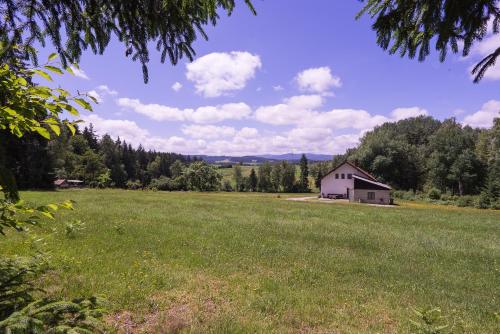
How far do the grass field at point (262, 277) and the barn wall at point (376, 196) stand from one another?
139ft

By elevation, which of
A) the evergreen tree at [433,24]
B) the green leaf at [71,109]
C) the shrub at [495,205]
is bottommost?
the shrub at [495,205]

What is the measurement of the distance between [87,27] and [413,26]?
4985 mm

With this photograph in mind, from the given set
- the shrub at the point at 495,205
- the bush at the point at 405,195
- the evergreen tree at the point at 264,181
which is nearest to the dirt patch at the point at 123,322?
the shrub at the point at 495,205

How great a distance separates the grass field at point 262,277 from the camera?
6.74m

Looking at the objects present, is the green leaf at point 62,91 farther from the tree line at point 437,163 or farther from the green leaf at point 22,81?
the tree line at point 437,163

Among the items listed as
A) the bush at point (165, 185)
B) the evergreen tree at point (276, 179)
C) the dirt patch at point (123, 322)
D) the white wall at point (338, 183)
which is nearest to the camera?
the dirt patch at point (123, 322)

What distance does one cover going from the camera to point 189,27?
17.4ft

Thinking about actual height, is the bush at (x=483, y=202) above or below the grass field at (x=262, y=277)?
below

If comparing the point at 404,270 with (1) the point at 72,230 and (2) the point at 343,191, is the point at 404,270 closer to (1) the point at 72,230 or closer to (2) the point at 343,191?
(1) the point at 72,230

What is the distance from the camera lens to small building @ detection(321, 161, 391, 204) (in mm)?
59094

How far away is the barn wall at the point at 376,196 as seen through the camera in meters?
58.8

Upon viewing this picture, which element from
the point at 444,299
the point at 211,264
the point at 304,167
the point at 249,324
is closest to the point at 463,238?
the point at 444,299

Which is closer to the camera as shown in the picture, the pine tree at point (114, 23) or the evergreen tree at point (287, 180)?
the pine tree at point (114, 23)

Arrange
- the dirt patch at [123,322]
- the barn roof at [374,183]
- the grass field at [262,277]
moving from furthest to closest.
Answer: the barn roof at [374,183], the grass field at [262,277], the dirt patch at [123,322]
